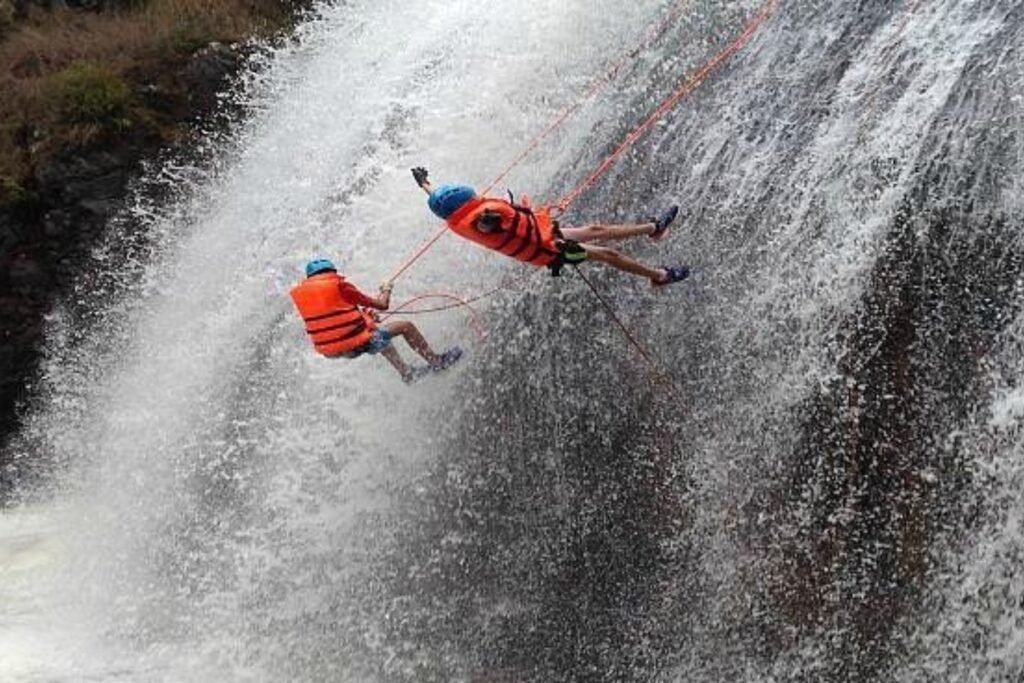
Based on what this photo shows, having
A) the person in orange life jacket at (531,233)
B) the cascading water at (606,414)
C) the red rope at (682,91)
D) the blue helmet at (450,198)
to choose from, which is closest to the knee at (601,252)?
the person in orange life jacket at (531,233)

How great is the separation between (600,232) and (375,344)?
6.47ft

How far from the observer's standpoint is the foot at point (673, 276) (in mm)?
8398

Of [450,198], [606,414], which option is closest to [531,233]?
[450,198]

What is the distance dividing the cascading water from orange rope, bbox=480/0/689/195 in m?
0.12

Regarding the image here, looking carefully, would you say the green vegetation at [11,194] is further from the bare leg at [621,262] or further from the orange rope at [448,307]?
the bare leg at [621,262]

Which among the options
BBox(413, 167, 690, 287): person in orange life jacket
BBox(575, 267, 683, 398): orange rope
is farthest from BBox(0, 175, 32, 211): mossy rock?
BBox(575, 267, 683, 398): orange rope

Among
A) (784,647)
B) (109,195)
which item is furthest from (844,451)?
(109,195)

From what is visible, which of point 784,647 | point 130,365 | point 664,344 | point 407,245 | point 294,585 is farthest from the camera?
point 130,365

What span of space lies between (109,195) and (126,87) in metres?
1.29

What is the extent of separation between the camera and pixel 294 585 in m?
9.26

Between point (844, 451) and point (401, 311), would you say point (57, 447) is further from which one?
point (844, 451)

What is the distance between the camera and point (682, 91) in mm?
9500

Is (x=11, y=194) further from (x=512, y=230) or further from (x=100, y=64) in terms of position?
(x=512, y=230)

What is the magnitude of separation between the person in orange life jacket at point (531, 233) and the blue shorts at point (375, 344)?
111 cm
